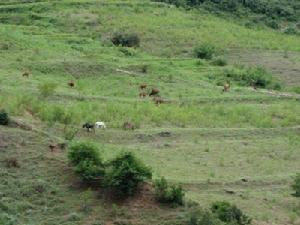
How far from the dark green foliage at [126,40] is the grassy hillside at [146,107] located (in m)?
0.80

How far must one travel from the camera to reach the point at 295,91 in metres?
49.5

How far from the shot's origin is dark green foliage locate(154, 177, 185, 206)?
28105 millimetres

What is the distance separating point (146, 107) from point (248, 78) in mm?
12082

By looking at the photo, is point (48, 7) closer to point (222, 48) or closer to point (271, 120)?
point (222, 48)

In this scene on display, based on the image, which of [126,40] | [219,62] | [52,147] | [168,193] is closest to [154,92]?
[219,62]

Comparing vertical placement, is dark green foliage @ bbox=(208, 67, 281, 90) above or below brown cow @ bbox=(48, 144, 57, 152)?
below

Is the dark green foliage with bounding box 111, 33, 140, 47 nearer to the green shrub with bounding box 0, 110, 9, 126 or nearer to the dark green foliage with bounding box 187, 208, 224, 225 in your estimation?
the green shrub with bounding box 0, 110, 9, 126

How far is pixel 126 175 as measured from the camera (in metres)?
28.4

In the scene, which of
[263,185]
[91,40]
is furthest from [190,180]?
[91,40]

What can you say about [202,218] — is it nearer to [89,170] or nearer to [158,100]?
[89,170]

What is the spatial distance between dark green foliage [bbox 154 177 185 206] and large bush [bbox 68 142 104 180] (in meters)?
2.06

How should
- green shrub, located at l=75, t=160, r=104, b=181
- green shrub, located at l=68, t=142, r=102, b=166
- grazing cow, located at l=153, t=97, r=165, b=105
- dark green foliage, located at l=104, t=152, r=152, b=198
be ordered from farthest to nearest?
grazing cow, located at l=153, t=97, r=165, b=105
green shrub, located at l=68, t=142, r=102, b=166
green shrub, located at l=75, t=160, r=104, b=181
dark green foliage, located at l=104, t=152, r=152, b=198

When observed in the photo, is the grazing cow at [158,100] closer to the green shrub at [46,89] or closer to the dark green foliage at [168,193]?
the green shrub at [46,89]

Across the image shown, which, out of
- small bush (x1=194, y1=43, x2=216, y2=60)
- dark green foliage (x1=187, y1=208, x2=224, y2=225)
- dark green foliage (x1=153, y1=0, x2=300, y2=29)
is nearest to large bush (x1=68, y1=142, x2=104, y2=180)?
dark green foliage (x1=187, y1=208, x2=224, y2=225)
